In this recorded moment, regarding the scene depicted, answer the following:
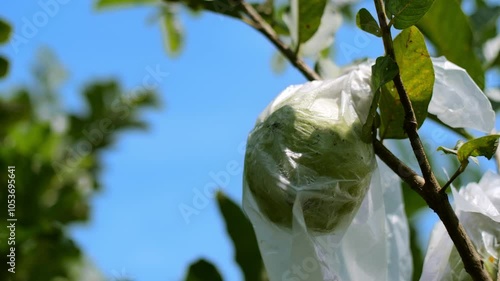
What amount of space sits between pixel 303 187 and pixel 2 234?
3.38ft

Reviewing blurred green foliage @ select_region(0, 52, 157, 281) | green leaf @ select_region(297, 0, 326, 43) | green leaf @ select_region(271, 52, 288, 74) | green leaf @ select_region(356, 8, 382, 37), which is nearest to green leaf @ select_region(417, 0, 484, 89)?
green leaf @ select_region(297, 0, 326, 43)

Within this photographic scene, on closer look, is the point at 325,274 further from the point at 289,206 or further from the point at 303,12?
the point at 303,12

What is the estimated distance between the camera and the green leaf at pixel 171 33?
194 centimetres

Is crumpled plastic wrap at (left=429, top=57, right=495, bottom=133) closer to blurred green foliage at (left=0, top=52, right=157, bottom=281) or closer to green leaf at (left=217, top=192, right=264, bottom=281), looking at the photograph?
green leaf at (left=217, top=192, right=264, bottom=281)

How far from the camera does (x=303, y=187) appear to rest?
0.90 meters

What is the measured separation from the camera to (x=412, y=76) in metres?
0.93

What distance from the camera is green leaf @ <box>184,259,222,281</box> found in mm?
1240

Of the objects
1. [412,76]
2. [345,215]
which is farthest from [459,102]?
[345,215]

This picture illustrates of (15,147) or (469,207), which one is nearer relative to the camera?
(469,207)

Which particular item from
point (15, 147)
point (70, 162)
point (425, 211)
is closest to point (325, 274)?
point (425, 211)

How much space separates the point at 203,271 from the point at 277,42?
428 millimetres

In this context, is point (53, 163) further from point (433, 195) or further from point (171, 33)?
point (433, 195)

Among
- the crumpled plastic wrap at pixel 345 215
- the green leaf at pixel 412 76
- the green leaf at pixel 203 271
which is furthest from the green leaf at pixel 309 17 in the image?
the green leaf at pixel 203 271

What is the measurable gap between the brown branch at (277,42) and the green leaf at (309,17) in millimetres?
40
